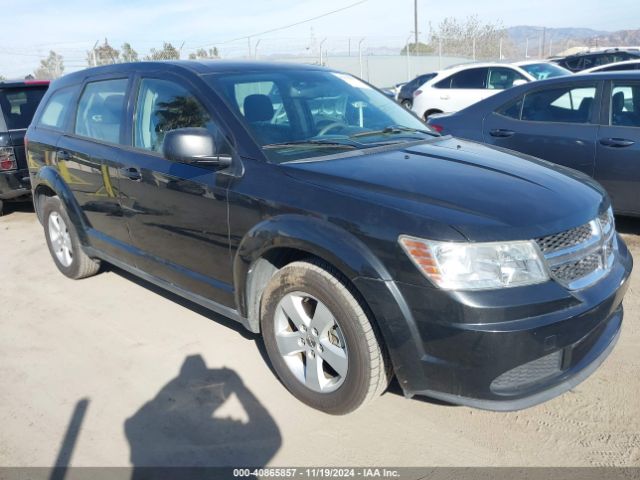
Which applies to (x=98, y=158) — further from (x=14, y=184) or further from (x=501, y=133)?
(x=501, y=133)

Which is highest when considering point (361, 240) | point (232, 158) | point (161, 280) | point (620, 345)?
point (232, 158)

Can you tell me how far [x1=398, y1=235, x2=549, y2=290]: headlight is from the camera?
2262 mm

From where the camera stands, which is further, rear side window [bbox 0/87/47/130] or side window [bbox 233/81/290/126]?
rear side window [bbox 0/87/47/130]

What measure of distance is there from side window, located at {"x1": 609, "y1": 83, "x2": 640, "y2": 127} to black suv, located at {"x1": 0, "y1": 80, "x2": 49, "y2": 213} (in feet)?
21.8

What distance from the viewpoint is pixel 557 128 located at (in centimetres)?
545

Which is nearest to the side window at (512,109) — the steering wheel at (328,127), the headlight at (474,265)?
the steering wheel at (328,127)

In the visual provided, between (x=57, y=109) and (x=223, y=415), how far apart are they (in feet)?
10.7

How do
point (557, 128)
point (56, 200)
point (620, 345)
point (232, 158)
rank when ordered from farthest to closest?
point (557, 128) → point (56, 200) → point (620, 345) → point (232, 158)

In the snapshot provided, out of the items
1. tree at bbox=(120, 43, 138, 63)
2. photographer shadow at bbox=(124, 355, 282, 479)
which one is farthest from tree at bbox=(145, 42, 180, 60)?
photographer shadow at bbox=(124, 355, 282, 479)

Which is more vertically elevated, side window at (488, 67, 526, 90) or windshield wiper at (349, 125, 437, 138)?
windshield wiper at (349, 125, 437, 138)

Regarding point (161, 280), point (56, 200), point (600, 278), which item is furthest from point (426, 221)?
point (56, 200)

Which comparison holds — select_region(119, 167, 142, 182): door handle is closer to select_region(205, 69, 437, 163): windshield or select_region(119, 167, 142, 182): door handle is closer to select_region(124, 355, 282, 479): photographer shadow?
select_region(205, 69, 437, 163): windshield

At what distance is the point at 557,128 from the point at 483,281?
3.80 m

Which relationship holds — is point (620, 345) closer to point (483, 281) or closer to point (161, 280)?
point (483, 281)
